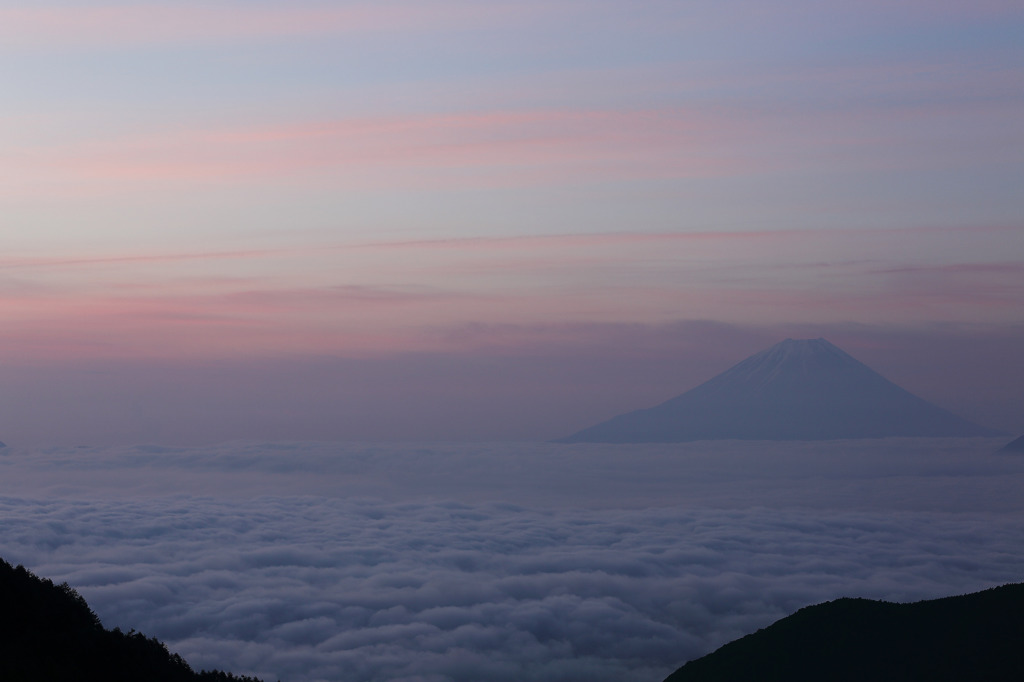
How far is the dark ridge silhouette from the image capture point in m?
47.7

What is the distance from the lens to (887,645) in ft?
433

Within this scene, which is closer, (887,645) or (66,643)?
(66,643)

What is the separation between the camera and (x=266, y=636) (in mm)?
169500

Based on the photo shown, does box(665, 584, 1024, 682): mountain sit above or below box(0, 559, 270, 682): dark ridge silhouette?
below

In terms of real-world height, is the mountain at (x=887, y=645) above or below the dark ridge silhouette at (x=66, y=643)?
below

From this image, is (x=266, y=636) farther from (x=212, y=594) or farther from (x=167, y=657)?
(x=167, y=657)

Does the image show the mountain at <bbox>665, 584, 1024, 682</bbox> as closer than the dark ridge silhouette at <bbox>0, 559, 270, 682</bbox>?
No

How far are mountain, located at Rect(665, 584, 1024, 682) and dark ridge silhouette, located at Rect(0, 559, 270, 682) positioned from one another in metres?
98.7

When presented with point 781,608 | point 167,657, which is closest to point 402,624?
point 781,608

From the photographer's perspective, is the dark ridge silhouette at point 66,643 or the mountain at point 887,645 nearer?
the dark ridge silhouette at point 66,643

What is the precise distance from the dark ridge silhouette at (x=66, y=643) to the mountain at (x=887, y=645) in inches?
3887

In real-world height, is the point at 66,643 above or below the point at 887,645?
above

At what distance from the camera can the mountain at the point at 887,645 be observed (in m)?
118

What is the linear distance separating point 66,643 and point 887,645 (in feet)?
388
